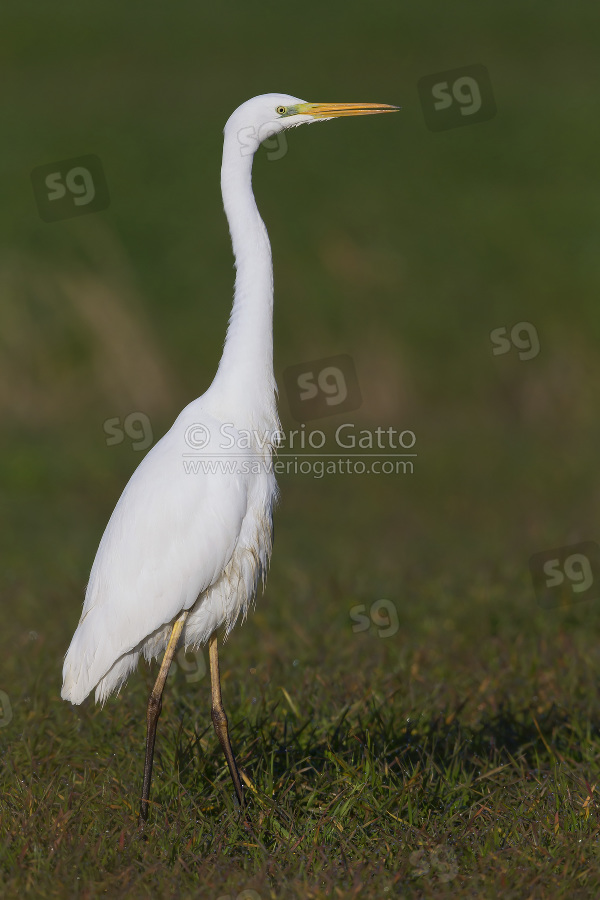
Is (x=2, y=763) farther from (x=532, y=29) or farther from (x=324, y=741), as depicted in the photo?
(x=532, y=29)

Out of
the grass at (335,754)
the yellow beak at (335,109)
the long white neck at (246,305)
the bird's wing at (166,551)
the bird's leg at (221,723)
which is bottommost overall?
the grass at (335,754)

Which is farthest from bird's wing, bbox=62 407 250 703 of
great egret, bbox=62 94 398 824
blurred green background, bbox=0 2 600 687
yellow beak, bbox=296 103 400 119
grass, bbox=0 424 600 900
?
blurred green background, bbox=0 2 600 687

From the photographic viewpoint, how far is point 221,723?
12.6 ft

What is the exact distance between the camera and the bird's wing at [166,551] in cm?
376

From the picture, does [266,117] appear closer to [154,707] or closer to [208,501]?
[208,501]

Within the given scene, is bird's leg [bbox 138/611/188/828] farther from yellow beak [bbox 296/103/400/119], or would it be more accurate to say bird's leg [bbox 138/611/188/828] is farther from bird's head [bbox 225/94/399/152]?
yellow beak [bbox 296/103/400/119]

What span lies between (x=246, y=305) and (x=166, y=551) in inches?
35.6

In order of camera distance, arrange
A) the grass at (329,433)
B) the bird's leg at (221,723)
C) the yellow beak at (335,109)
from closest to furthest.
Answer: the grass at (329,433), the bird's leg at (221,723), the yellow beak at (335,109)

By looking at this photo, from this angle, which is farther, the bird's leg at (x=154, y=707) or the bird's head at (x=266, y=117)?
the bird's head at (x=266, y=117)

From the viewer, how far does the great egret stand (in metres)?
3.76

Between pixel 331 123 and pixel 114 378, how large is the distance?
696cm

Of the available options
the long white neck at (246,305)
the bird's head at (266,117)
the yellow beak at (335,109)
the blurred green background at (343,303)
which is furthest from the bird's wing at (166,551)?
the blurred green background at (343,303)

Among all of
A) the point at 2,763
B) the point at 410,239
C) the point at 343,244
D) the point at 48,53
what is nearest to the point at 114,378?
the point at 343,244

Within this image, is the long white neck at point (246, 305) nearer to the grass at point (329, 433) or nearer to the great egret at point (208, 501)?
the great egret at point (208, 501)
